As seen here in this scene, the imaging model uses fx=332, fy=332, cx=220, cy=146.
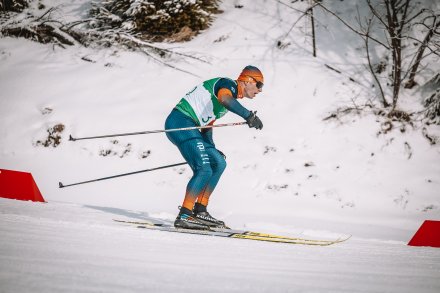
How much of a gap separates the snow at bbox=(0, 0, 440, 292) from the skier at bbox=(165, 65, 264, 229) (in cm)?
63

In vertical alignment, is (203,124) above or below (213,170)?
above

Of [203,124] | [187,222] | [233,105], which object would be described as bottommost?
[187,222]

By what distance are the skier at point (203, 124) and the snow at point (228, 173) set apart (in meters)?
0.63

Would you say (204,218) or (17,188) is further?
(17,188)

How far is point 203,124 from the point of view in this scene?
12.3 ft

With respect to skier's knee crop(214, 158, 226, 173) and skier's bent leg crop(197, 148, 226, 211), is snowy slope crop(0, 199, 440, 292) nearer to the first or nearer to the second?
skier's bent leg crop(197, 148, 226, 211)

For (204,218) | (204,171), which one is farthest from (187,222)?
(204,171)

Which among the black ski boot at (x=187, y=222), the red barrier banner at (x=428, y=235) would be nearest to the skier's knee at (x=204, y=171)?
the black ski boot at (x=187, y=222)

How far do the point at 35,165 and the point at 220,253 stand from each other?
607cm

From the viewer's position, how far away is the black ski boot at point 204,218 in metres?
3.57

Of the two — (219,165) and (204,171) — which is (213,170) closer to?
(219,165)

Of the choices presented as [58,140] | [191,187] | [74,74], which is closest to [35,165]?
[58,140]

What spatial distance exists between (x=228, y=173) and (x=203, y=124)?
3.02 metres

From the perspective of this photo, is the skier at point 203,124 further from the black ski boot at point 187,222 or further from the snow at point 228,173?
the snow at point 228,173
